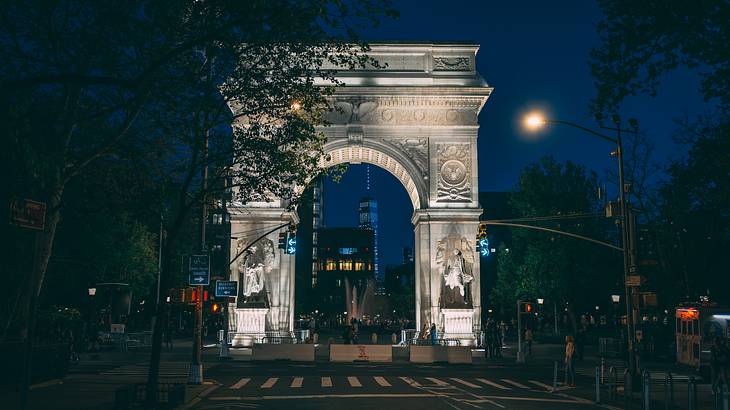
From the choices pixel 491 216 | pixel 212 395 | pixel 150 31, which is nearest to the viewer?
pixel 150 31

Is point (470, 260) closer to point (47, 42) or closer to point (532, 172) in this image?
point (532, 172)

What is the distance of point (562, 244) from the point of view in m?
64.6

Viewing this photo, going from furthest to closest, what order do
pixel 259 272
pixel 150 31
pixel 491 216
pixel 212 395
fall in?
1. pixel 491 216
2. pixel 259 272
3. pixel 212 395
4. pixel 150 31

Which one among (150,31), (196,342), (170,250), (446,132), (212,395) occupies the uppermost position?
(446,132)

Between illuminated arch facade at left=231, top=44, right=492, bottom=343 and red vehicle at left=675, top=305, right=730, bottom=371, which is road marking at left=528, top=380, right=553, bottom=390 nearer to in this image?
red vehicle at left=675, top=305, right=730, bottom=371

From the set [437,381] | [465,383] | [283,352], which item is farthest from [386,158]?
[465,383]

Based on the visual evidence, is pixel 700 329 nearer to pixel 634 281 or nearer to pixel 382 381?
pixel 634 281

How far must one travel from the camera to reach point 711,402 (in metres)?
20.0

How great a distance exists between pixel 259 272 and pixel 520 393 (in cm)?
2608

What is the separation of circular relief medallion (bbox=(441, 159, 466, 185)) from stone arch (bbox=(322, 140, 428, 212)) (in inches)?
59.2

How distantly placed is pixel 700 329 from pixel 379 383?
15.4 metres

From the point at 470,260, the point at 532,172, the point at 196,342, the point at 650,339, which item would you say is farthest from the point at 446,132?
the point at 196,342

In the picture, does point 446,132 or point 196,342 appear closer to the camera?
point 196,342

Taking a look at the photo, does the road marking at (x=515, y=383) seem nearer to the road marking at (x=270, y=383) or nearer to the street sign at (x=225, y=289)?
the road marking at (x=270, y=383)
